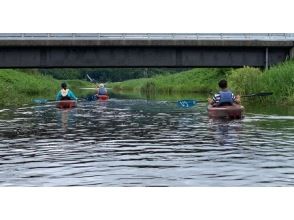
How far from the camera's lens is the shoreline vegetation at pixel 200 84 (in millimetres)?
32125

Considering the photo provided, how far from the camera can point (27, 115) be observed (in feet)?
88.7

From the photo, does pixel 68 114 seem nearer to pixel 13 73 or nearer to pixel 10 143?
pixel 10 143

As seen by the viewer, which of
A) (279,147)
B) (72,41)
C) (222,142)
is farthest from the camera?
(72,41)

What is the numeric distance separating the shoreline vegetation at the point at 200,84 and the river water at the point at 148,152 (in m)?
8.76

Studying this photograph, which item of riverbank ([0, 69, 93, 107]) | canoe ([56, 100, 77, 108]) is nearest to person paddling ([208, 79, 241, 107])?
canoe ([56, 100, 77, 108])

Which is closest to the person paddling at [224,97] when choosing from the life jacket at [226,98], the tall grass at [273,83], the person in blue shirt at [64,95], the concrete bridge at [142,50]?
the life jacket at [226,98]

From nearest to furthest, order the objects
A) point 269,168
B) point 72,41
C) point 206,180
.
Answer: point 206,180
point 269,168
point 72,41

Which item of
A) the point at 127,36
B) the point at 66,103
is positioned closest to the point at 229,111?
the point at 66,103

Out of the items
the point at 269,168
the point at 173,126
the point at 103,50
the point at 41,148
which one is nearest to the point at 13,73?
the point at 103,50

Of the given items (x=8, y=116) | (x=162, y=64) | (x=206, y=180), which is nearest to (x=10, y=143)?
(x=206, y=180)

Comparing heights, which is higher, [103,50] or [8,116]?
[103,50]

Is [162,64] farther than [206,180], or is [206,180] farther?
[162,64]

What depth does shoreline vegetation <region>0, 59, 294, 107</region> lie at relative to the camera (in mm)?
32125

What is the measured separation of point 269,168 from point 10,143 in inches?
332
